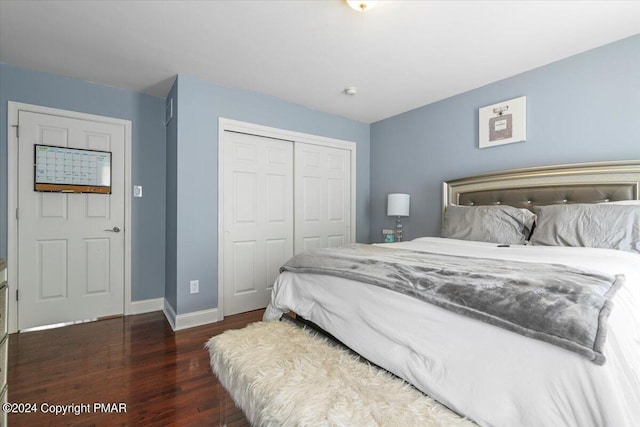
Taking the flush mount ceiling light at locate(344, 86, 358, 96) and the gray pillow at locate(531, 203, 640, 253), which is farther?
the flush mount ceiling light at locate(344, 86, 358, 96)

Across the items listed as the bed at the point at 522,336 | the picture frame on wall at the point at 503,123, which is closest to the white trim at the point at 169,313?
the bed at the point at 522,336

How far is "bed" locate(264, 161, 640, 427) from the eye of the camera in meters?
0.80

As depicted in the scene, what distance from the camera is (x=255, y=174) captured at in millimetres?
3352

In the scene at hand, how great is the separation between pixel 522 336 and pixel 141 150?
3581mm

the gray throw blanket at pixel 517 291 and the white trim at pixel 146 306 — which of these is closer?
the gray throw blanket at pixel 517 291

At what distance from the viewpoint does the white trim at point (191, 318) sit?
2.80 meters

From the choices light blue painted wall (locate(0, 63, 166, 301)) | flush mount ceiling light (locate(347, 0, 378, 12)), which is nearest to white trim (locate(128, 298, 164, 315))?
light blue painted wall (locate(0, 63, 166, 301))

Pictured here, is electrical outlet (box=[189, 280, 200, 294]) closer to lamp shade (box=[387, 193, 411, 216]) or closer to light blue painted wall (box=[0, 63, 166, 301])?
light blue painted wall (box=[0, 63, 166, 301])

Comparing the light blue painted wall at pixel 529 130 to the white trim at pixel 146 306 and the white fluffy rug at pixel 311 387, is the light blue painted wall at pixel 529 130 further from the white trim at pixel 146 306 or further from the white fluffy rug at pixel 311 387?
the white trim at pixel 146 306

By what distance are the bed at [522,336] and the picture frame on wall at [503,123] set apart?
0.60 m

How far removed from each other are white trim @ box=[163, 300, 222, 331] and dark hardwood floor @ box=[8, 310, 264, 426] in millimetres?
83

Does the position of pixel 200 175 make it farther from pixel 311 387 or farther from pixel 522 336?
pixel 522 336

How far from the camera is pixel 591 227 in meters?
2.00

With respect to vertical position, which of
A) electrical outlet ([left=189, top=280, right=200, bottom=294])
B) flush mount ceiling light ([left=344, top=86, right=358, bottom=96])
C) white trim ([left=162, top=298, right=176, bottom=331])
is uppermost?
flush mount ceiling light ([left=344, top=86, right=358, bottom=96])
